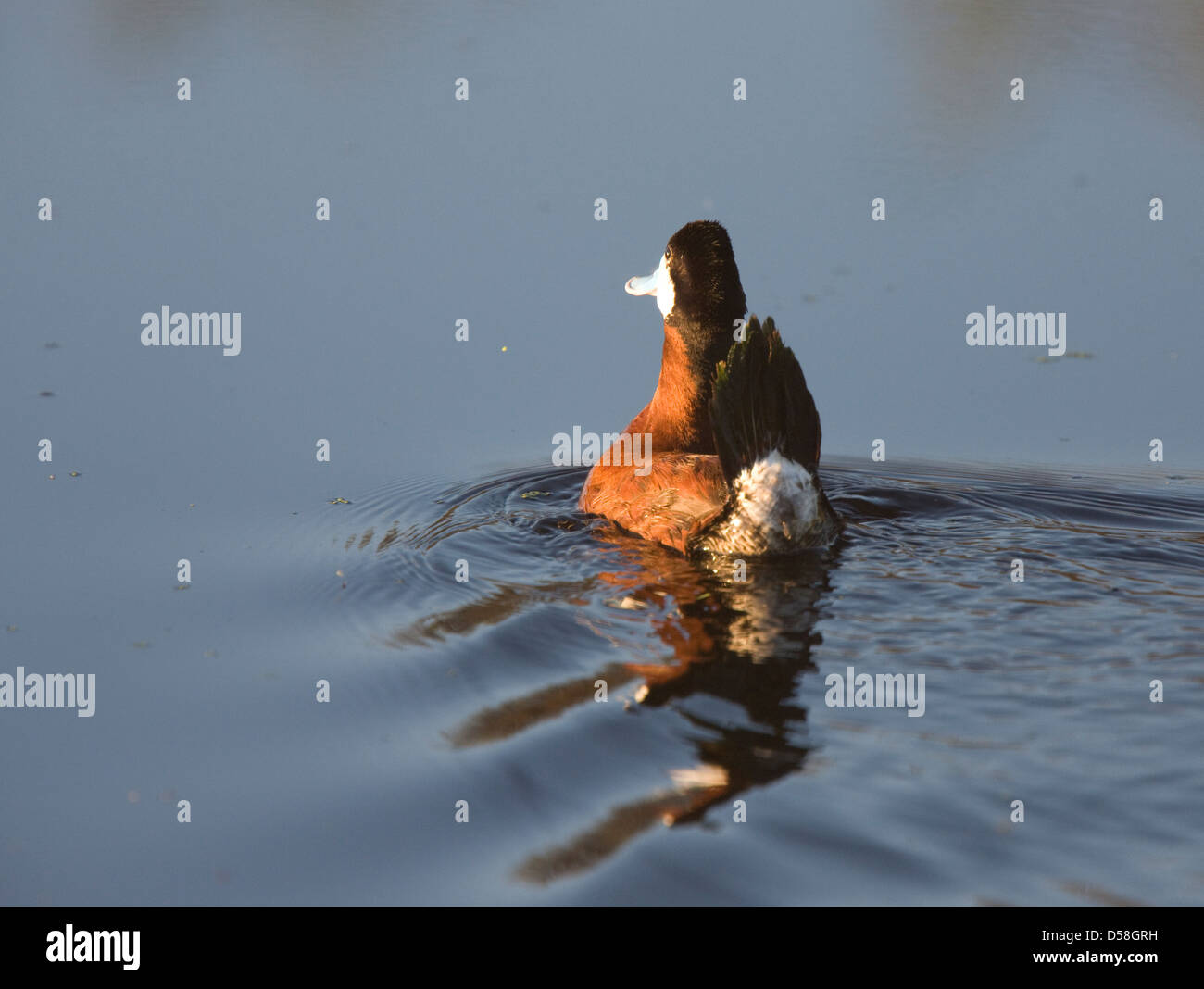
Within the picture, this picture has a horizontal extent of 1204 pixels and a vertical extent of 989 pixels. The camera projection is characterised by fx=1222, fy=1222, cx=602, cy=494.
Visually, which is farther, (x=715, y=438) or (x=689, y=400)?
(x=689, y=400)

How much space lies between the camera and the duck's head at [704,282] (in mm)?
8094

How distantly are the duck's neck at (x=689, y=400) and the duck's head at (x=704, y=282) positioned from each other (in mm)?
97

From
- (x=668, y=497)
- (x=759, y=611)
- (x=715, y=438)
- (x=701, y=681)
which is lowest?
(x=701, y=681)

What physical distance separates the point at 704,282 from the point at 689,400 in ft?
2.61

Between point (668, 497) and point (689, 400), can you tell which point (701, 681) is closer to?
point (668, 497)

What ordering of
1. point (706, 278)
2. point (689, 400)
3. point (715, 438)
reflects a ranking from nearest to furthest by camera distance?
point (715, 438) → point (706, 278) → point (689, 400)

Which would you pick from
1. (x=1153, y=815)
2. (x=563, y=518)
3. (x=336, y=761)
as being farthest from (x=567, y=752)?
(x=563, y=518)

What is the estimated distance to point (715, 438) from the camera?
7.11 metres

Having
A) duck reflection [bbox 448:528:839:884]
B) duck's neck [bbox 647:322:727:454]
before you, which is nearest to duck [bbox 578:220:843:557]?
duck's neck [bbox 647:322:727:454]

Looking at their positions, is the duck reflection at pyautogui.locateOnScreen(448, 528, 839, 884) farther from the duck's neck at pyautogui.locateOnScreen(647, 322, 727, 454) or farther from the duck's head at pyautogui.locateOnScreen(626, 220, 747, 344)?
the duck's head at pyautogui.locateOnScreen(626, 220, 747, 344)

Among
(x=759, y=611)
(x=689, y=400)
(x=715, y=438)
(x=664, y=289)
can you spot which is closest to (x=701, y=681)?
(x=759, y=611)

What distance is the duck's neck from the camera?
8.23m

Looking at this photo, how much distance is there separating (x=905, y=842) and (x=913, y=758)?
683 mm

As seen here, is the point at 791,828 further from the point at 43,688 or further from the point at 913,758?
the point at 43,688
